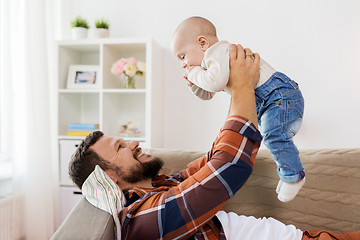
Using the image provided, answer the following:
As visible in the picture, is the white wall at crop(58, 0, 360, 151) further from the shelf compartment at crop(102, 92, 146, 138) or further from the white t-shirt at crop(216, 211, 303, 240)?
the white t-shirt at crop(216, 211, 303, 240)

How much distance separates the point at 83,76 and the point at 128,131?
2.18 ft

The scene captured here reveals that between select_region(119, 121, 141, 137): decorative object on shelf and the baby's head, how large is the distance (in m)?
1.52

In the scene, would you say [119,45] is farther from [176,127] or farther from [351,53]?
[351,53]

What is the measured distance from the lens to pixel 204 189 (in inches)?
41.6

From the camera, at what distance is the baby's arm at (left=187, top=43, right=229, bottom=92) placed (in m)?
1.12

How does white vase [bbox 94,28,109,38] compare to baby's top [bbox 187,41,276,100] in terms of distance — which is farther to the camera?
white vase [bbox 94,28,109,38]

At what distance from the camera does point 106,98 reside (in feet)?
9.20

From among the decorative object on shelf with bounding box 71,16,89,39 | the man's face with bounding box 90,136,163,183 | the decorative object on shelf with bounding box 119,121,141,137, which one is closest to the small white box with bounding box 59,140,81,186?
the decorative object on shelf with bounding box 119,121,141,137

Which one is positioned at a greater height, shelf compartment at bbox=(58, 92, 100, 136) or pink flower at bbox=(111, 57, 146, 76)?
pink flower at bbox=(111, 57, 146, 76)

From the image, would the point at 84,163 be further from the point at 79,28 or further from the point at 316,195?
the point at 79,28

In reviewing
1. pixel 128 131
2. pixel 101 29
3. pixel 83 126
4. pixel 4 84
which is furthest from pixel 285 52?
pixel 4 84

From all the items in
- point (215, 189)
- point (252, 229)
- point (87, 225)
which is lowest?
point (252, 229)

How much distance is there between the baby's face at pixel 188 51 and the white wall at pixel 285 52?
155cm

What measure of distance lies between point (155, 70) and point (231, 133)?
179cm
